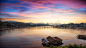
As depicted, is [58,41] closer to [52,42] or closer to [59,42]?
[59,42]

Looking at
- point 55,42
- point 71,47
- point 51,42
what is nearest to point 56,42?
point 55,42

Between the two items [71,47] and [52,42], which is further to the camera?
[52,42]

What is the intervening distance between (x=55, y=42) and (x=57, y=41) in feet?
2.21

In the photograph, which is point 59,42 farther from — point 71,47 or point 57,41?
point 71,47

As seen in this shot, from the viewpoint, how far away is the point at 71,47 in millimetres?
5324

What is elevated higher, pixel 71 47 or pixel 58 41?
pixel 71 47

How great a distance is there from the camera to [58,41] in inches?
496

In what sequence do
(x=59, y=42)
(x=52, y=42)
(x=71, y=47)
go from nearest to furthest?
(x=71, y=47), (x=52, y=42), (x=59, y=42)

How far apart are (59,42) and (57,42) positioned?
0.46 m

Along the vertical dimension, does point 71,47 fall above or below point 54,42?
above

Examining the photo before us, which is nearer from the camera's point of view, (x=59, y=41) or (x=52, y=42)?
(x=52, y=42)

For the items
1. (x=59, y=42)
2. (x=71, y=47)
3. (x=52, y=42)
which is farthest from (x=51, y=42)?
(x=71, y=47)

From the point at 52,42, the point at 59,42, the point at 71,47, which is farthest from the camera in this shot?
the point at 59,42

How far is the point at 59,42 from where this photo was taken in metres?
12.7
